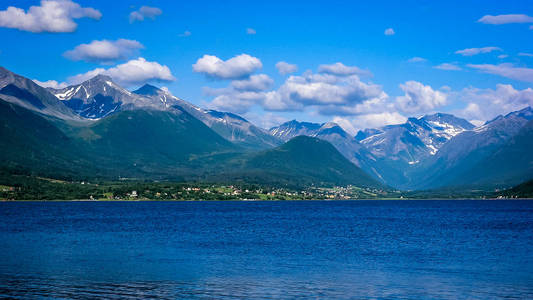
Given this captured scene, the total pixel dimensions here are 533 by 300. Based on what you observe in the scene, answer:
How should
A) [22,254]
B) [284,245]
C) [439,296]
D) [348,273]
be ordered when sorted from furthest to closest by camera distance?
[284,245] < [22,254] < [348,273] < [439,296]

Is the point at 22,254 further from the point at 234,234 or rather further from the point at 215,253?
the point at 234,234

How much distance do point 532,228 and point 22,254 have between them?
13962cm

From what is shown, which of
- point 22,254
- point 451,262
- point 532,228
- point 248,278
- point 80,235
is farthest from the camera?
point 532,228

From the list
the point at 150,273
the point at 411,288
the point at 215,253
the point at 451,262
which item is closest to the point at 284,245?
the point at 215,253

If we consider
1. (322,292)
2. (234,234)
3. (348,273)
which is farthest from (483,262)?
(234,234)

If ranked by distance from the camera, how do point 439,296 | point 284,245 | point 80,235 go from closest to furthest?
point 439,296, point 284,245, point 80,235

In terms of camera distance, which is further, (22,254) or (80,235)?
(80,235)

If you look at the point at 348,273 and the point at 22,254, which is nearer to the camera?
the point at 348,273

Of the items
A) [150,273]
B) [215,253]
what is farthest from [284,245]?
[150,273]

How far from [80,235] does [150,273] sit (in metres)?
65.7

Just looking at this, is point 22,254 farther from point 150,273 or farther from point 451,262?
point 451,262

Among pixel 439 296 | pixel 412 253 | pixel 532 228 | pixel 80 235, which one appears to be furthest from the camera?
pixel 532 228

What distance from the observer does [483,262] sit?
281 feet

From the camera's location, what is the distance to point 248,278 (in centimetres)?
6888
